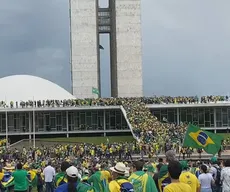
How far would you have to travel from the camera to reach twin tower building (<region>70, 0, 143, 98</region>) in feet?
257

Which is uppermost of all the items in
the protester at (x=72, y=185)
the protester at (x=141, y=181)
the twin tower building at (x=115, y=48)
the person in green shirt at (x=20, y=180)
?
the twin tower building at (x=115, y=48)

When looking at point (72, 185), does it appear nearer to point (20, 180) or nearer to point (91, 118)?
point (20, 180)

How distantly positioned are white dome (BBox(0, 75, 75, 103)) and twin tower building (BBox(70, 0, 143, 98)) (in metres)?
3.76

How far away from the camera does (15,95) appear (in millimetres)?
74562

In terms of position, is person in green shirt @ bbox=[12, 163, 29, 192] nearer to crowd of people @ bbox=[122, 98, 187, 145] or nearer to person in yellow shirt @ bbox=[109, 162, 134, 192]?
person in yellow shirt @ bbox=[109, 162, 134, 192]

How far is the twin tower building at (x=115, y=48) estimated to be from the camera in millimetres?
78375

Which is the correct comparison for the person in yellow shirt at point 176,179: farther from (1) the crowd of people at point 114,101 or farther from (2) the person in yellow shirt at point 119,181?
(1) the crowd of people at point 114,101

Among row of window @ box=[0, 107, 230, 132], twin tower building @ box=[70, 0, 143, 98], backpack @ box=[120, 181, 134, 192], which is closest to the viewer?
backpack @ box=[120, 181, 134, 192]

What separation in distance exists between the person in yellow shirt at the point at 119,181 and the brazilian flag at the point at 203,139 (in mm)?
7699

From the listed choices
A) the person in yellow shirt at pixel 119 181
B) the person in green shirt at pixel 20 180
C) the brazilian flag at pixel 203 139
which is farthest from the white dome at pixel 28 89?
the person in yellow shirt at pixel 119 181

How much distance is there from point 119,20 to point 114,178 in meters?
72.9

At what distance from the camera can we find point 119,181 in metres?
7.27

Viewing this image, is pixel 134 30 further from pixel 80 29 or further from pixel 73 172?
pixel 73 172

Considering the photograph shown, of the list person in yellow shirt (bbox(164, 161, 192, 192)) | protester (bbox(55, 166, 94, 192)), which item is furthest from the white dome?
person in yellow shirt (bbox(164, 161, 192, 192))
